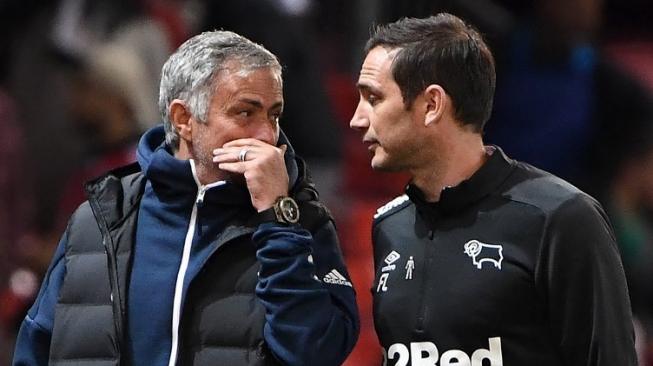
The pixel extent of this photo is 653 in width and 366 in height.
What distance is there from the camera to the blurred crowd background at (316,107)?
6.24 metres

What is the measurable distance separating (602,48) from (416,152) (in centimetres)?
305

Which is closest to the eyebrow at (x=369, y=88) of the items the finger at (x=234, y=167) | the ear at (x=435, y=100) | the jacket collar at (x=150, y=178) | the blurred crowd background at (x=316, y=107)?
the ear at (x=435, y=100)

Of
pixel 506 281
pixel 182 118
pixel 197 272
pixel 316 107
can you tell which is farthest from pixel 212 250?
pixel 316 107

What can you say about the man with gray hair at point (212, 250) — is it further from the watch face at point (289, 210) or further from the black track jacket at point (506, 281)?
the black track jacket at point (506, 281)

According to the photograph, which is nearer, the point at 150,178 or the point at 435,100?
the point at 435,100

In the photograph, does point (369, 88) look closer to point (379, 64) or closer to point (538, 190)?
point (379, 64)

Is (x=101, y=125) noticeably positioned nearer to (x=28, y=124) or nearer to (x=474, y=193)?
(x=28, y=124)

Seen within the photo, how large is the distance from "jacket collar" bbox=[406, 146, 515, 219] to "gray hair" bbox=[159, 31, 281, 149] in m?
0.51

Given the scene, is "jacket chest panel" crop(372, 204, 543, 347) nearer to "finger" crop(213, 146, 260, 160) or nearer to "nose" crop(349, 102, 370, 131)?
"nose" crop(349, 102, 370, 131)

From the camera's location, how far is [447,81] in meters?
3.80

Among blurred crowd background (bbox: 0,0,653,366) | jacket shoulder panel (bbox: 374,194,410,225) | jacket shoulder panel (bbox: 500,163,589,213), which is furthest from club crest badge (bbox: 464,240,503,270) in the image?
blurred crowd background (bbox: 0,0,653,366)

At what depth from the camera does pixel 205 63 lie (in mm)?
3861

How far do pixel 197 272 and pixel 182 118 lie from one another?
1.27 feet

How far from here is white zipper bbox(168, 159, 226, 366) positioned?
380 cm
